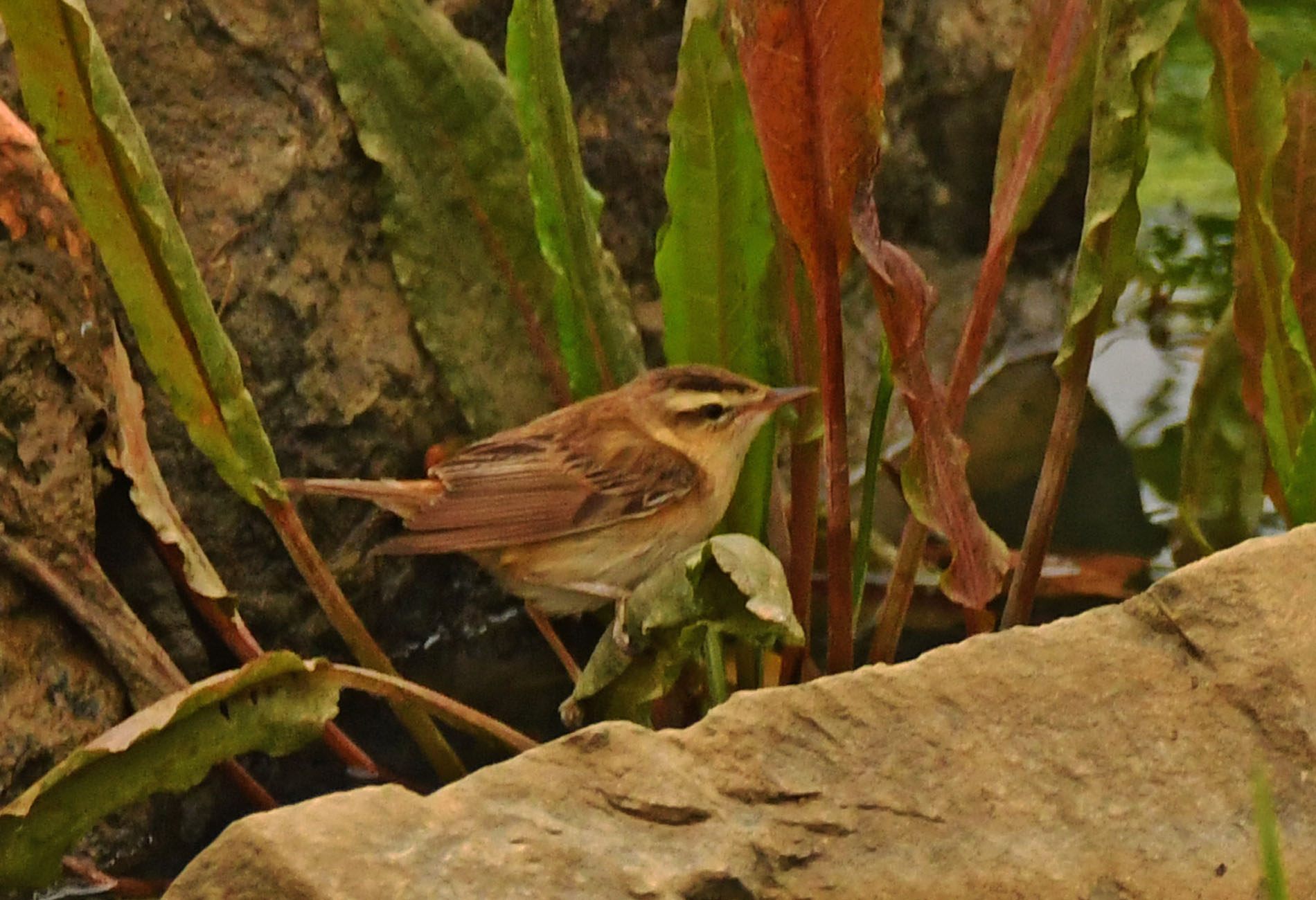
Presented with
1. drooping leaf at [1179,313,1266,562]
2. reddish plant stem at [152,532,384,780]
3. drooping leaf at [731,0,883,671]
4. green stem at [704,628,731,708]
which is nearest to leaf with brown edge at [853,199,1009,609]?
drooping leaf at [731,0,883,671]

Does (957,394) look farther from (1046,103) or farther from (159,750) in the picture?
(159,750)

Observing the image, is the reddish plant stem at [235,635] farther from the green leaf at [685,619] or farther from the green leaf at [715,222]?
the green leaf at [715,222]

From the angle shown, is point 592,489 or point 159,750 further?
point 592,489

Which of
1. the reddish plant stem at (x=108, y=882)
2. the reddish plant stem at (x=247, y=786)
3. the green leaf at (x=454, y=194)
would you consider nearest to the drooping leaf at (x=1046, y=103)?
the green leaf at (x=454, y=194)

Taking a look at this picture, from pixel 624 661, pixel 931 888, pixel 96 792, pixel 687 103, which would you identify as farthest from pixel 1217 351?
pixel 96 792

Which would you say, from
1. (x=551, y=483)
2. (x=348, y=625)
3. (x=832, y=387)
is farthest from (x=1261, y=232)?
(x=348, y=625)

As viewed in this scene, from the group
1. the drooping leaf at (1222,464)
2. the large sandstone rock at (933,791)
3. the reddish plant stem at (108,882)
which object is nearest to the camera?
the large sandstone rock at (933,791)
